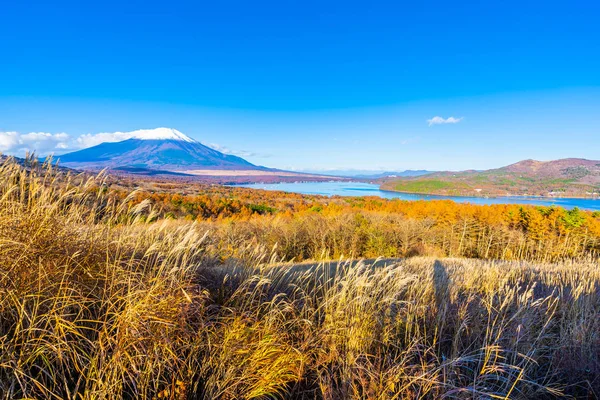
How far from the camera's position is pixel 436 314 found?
349 cm

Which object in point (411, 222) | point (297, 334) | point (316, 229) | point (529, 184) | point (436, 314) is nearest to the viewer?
point (297, 334)

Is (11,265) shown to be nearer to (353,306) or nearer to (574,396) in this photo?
(353,306)

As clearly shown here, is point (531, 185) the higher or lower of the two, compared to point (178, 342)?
higher

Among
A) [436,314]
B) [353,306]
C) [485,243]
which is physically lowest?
[485,243]

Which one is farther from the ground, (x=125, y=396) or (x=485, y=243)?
(x=125, y=396)

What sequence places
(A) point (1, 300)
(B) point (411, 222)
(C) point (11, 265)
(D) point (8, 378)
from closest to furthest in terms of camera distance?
(D) point (8, 378) → (A) point (1, 300) → (C) point (11, 265) → (B) point (411, 222)

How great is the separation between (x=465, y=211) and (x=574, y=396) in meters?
35.0

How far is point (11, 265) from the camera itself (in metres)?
2.15

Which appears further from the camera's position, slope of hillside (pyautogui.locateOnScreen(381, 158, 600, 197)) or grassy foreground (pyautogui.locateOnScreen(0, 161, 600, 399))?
slope of hillside (pyautogui.locateOnScreen(381, 158, 600, 197))

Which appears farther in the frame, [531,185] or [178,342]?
[531,185]

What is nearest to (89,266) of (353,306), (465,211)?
(353,306)

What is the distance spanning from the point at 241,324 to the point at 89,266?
155 centimetres

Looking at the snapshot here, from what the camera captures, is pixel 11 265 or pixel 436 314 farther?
pixel 436 314

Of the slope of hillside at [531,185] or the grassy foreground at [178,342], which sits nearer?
the grassy foreground at [178,342]
